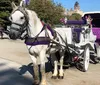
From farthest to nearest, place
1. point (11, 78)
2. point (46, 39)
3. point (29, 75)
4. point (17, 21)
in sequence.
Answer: point (29, 75) < point (11, 78) < point (46, 39) < point (17, 21)

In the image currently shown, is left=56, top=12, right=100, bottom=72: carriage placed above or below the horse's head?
below

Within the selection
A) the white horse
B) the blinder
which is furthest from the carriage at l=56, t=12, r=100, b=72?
the blinder

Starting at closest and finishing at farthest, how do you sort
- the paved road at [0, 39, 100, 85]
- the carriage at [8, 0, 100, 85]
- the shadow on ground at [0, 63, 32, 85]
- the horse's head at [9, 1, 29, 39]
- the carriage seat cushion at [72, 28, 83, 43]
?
the horse's head at [9, 1, 29, 39] < the carriage at [8, 0, 100, 85] < the shadow on ground at [0, 63, 32, 85] < the paved road at [0, 39, 100, 85] < the carriage seat cushion at [72, 28, 83, 43]

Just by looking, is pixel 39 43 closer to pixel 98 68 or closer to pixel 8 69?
pixel 8 69

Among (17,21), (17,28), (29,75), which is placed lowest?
(29,75)

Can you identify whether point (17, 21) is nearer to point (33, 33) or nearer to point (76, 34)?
point (33, 33)

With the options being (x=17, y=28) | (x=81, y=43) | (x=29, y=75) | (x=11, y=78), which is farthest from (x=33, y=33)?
(x=81, y=43)

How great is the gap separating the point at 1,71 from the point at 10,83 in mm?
2138

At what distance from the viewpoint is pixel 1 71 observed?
1120cm

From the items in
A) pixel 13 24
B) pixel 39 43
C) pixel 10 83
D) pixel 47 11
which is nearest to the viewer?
pixel 13 24

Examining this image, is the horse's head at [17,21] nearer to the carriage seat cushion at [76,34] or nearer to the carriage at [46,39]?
the carriage at [46,39]

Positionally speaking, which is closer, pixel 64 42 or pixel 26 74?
pixel 64 42

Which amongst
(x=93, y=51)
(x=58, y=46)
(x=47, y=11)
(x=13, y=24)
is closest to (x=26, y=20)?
(x=13, y=24)

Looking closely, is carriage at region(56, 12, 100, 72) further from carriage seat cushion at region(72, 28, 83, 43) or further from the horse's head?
the horse's head
